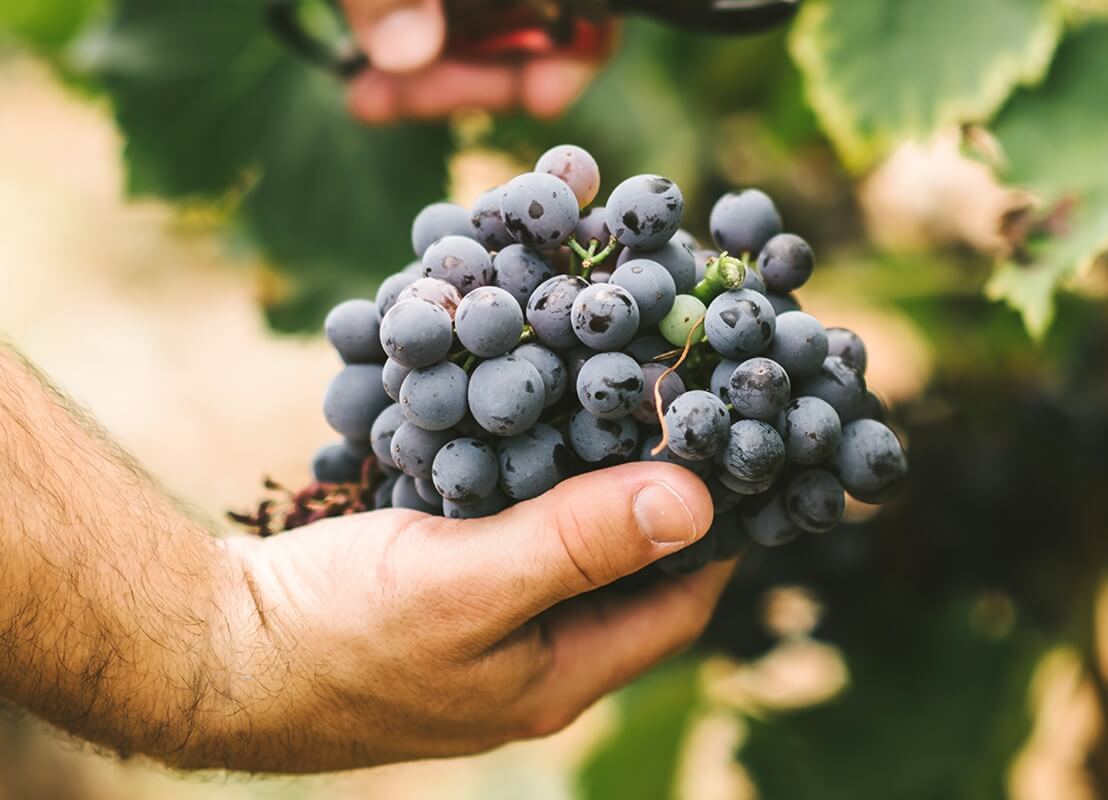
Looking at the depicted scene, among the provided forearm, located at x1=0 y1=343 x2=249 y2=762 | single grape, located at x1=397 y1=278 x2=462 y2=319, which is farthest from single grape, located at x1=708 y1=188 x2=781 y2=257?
forearm, located at x1=0 y1=343 x2=249 y2=762

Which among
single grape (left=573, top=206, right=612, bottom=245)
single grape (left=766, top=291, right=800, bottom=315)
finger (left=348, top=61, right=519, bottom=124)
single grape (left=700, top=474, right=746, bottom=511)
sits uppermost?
finger (left=348, top=61, right=519, bottom=124)

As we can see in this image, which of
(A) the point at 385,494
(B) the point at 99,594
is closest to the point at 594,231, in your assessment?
(A) the point at 385,494

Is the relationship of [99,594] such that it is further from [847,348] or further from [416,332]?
[847,348]

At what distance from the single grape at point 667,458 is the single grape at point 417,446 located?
4.7 inches

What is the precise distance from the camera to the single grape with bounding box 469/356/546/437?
1.81 feet

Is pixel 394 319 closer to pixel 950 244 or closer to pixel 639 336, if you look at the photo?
pixel 639 336

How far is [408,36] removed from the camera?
0.98 meters

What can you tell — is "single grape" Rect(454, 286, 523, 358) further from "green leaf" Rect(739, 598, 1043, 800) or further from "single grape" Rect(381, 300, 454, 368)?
"green leaf" Rect(739, 598, 1043, 800)

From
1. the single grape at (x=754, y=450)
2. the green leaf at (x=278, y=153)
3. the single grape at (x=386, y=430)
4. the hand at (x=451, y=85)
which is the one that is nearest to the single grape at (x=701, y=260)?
the single grape at (x=754, y=450)

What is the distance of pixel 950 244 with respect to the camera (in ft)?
4.87

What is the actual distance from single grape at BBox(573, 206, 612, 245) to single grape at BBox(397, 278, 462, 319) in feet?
0.32

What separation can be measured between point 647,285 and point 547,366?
75mm

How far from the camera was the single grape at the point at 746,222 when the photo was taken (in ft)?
2.21

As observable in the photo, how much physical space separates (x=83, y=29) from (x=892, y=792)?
1448 millimetres
